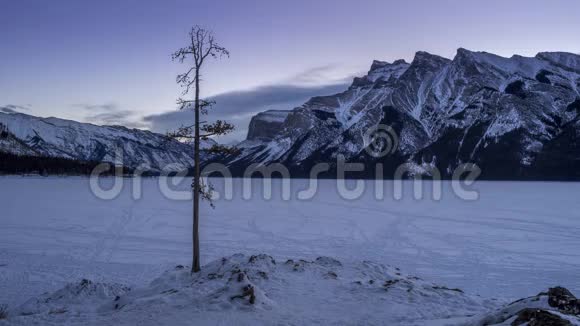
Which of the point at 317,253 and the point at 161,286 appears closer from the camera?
the point at 161,286

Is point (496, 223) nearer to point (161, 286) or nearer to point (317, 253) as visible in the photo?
point (317, 253)

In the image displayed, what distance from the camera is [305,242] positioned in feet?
95.6

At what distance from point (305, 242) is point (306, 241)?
15.1 inches

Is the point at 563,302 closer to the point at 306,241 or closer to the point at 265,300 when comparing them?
the point at 265,300

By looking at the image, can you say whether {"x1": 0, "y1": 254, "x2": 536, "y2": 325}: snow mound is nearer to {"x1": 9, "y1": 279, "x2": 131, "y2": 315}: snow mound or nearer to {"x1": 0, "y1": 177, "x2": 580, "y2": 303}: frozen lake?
{"x1": 9, "y1": 279, "x2": 131, "y2": 315}: snow mound

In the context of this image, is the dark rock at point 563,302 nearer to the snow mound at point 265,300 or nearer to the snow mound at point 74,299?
the snow mound at point 265,300

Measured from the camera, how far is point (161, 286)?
53.2ft

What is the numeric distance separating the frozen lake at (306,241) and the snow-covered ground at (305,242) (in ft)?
0.22

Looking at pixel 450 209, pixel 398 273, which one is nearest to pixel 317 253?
pixel 398 273

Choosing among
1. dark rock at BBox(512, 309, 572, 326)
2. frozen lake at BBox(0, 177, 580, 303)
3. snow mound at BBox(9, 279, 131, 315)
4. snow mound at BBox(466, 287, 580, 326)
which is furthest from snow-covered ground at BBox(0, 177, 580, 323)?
dark rock at BBox(512, 309, 572, 326)

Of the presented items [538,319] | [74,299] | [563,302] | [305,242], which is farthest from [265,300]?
[305,242]

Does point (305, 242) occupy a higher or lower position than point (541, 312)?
lower

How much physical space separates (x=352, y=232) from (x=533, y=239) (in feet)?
39.8

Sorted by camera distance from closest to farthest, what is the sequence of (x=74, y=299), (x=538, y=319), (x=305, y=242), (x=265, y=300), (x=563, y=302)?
(x=538, y=319)
(x=563, y=302)
(x=265, y=300)
(x=74, y=299)
(x=305, y=242)
